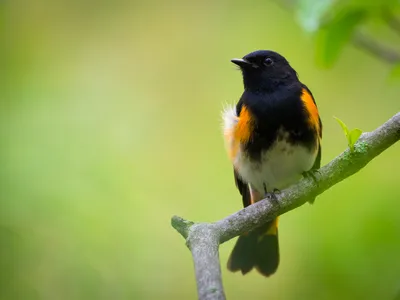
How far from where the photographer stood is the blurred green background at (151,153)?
370cm

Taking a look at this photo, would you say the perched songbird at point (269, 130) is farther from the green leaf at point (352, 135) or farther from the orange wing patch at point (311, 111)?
the green leaf at point (352, 135)

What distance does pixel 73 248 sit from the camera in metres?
4.46

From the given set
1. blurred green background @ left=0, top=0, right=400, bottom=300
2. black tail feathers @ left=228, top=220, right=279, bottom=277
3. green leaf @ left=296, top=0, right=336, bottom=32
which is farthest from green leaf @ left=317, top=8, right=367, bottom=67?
black tail feathers @ left=228, top=220, right=279, bottom=277

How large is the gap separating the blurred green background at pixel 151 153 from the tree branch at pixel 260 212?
647mm

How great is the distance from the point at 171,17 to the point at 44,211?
10.5ft

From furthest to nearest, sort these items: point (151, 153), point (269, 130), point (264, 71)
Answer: point (151, 153) < point (264, 71) < point (269, 130)

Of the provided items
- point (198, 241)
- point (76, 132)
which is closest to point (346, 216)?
point (198, 241)

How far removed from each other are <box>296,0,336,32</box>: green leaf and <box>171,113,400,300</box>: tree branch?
627 mm

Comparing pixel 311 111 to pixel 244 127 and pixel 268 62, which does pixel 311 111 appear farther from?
pixel 268 62

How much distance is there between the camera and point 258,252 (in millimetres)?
4035

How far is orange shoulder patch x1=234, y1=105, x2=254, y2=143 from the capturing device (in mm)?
3408

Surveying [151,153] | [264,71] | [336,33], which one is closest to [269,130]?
[264,71]

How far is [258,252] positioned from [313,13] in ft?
5.81

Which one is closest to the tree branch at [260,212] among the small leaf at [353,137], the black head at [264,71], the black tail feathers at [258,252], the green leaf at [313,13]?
the small leaf at [353,137]
